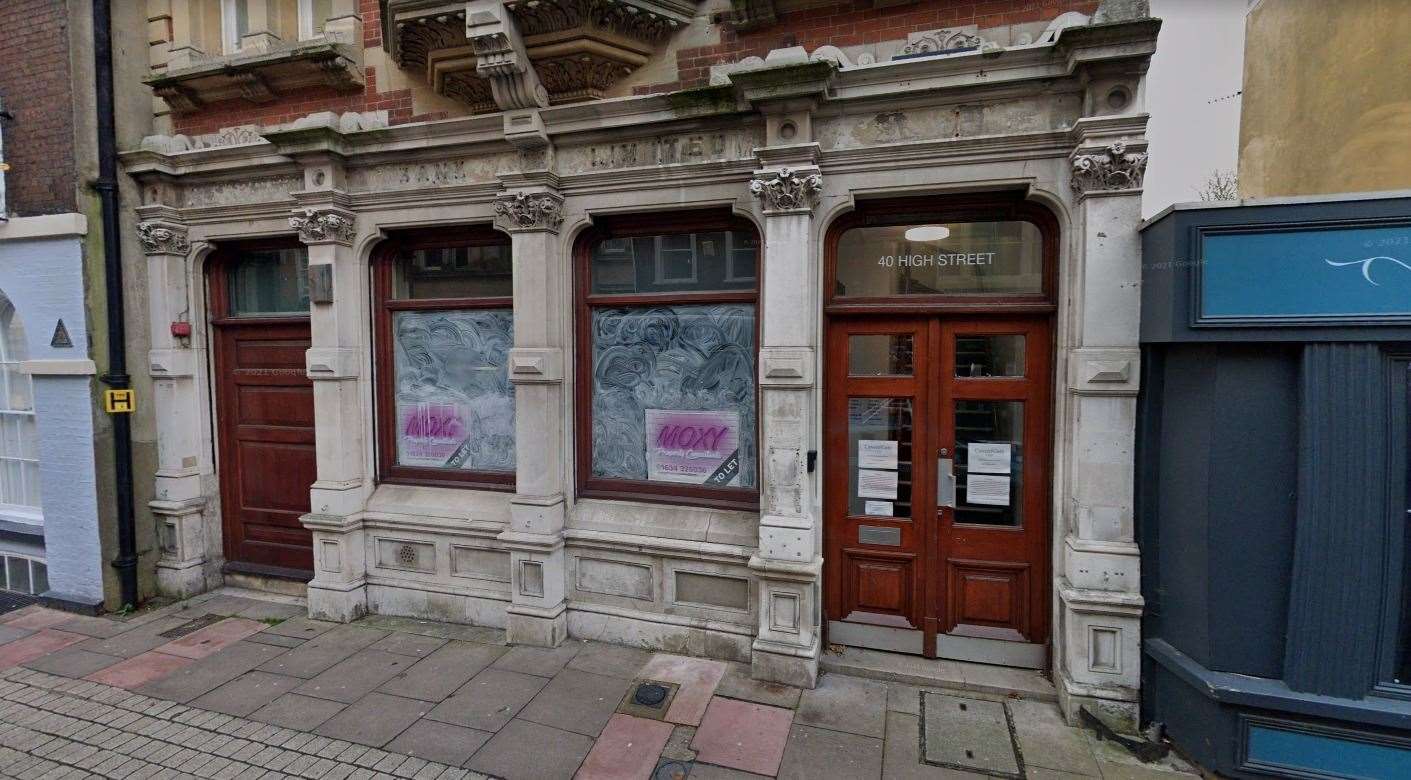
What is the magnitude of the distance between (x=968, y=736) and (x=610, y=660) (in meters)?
2.49

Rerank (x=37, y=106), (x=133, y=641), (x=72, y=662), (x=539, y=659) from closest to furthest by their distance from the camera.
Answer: (x=539, y=659) < (x=72, y=662) < (x=133, y=641) < (x=37, y=106)

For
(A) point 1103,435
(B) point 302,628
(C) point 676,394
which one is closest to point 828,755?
(A) point 1103,435

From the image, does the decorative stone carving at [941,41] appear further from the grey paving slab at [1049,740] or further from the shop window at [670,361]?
the grey paving slab at [1049,740]

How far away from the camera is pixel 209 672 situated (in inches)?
177

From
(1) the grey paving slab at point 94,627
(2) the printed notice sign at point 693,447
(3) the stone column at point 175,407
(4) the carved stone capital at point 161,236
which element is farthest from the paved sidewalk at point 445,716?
(4) the carved stone capital at point 161,236

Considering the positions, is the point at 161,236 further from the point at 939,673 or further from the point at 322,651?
the point at 939,673

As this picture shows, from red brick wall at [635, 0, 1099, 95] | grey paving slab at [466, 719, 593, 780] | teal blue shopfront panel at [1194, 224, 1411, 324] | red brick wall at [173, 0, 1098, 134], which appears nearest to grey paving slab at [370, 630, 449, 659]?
grey paving slab at [466, 719, 593, 780]

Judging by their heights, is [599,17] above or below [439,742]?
above

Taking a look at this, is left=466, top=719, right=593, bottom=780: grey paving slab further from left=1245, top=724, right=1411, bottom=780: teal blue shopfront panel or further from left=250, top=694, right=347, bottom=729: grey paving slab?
left=1245, top=724, right=1411, bottom=780: teal blue shopfront panel

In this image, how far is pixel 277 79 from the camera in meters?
5.39

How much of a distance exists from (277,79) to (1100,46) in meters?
6.46

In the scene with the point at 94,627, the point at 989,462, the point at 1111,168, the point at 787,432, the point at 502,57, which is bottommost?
the point at 94,627

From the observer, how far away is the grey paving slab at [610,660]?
4422 millimetres

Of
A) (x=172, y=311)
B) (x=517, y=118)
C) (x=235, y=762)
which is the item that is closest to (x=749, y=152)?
(x=517, y=118)
